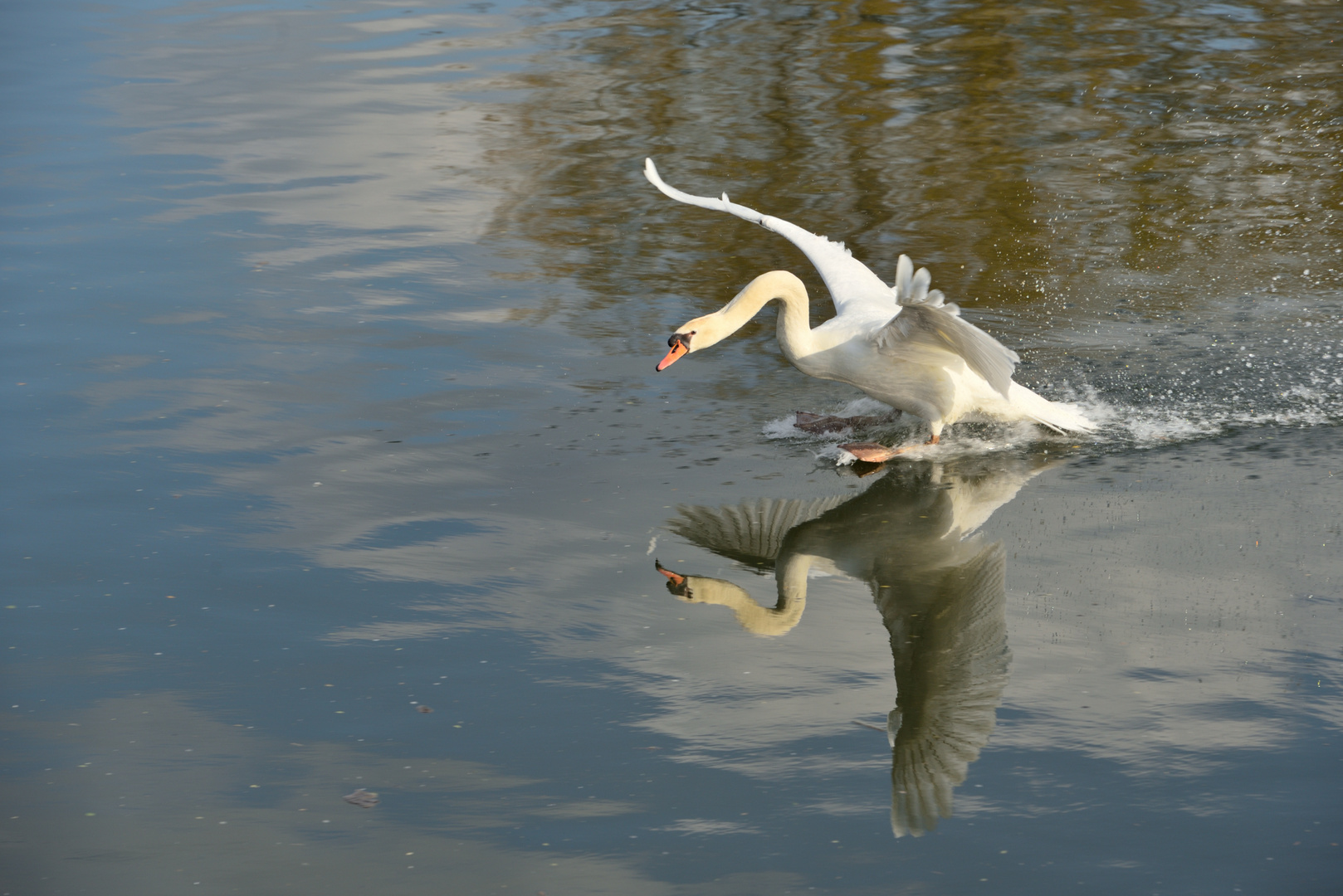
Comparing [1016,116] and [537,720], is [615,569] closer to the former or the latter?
[537,720]

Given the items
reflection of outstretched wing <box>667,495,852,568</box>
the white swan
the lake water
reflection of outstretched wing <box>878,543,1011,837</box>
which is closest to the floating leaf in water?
the lake water

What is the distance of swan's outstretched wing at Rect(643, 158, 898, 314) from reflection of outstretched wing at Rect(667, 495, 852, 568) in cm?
118

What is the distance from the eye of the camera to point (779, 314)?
21.0 ft

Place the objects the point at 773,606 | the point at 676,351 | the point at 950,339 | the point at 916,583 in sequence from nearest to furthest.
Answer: the point at 773,606 → the point at 916,583 → the point at 950,339 → the point at 676,351

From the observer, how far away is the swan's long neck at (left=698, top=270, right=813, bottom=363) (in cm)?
636

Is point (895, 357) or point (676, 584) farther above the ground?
point (895, 357)

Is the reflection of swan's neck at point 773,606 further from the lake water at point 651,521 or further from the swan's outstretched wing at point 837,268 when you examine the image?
the swan's outstretched wing at point 837,268

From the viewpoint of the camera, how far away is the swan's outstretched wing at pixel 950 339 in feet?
19.1

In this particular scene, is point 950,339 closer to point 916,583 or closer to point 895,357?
point 895,357

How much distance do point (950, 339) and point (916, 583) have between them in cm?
120

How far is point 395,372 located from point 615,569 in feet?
8.42

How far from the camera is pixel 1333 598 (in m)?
5.09

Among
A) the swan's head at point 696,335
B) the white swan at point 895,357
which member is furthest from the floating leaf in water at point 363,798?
→ the swan's head at point 696,335

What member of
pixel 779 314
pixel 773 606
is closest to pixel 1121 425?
pixel 779 314
